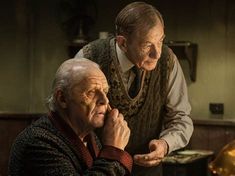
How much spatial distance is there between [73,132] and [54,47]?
397cm

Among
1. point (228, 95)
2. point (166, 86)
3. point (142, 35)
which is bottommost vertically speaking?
point (228, 95)

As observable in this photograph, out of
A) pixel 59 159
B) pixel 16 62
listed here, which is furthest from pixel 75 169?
pixel 16 62

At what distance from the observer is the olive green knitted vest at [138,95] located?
271 centimetres

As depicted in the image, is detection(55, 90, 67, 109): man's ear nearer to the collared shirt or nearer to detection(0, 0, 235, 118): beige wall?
the collared shirt

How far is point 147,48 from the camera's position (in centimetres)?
251

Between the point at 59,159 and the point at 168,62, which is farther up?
the point at 168,62

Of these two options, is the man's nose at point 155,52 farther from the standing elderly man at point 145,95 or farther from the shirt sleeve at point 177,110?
the shirt sleeve at point 177,110

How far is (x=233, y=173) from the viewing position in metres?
1.96

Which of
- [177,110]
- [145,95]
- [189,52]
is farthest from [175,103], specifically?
[189,52]

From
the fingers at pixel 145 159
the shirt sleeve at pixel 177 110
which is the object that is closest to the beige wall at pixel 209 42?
the shirt sleeve at pixel 177 110

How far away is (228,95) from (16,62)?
2222 millimetres

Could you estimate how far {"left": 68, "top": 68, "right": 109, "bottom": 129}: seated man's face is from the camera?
2053mm

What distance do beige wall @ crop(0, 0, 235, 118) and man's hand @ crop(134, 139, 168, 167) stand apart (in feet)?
10.2

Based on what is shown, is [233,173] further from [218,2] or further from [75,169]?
[218,2]
